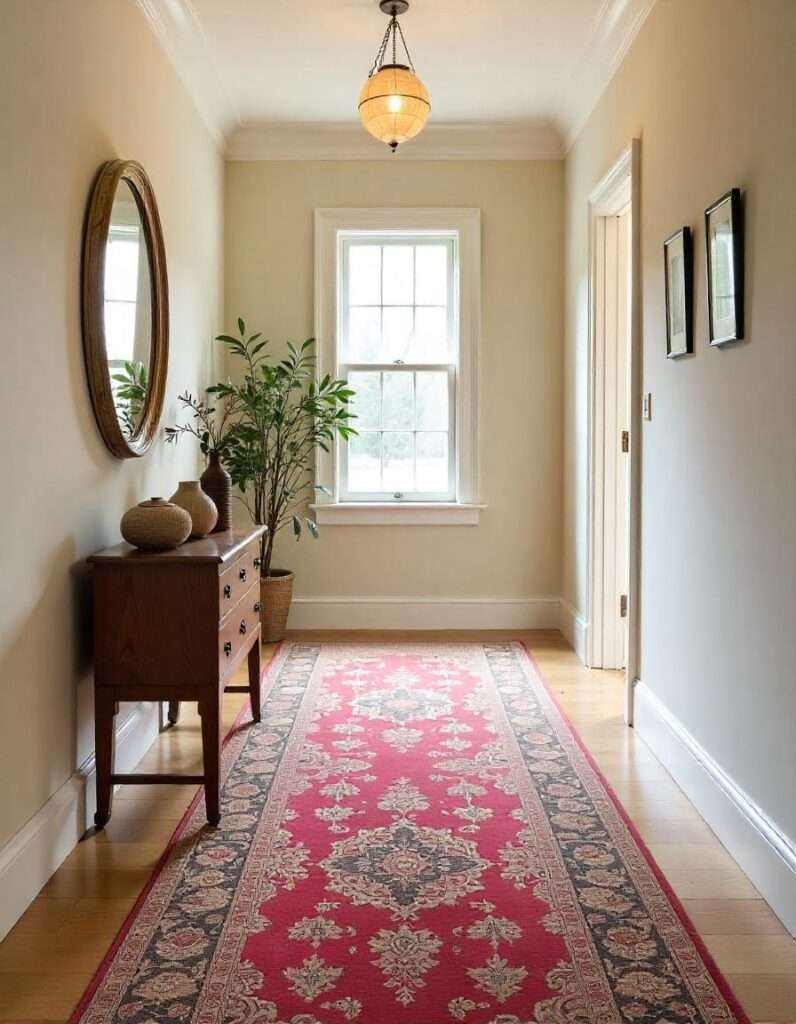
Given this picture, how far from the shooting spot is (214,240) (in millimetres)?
5035

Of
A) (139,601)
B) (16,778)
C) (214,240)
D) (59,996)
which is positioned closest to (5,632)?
(16,778)

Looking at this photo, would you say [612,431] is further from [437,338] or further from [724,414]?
[724,414]

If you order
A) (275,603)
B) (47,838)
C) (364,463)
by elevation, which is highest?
(364,463)

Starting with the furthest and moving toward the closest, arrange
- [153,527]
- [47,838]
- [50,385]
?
[153,527]
[50,385]
[47,838]

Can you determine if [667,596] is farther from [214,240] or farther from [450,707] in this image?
[214,240]

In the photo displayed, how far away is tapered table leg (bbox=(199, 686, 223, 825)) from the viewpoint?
8.97ft

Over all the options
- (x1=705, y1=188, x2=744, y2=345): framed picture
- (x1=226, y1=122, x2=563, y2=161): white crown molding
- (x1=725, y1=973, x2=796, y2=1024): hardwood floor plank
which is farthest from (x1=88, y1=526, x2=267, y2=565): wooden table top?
(x1=226, y1=122, x2=563, y2=161): white crown molding

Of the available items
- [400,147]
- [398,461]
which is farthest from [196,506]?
[400,147]

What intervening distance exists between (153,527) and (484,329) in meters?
3.04

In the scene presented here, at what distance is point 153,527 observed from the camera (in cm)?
282

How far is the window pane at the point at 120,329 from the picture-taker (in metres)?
2.97

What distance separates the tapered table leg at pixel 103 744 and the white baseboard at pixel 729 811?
5.55 feet

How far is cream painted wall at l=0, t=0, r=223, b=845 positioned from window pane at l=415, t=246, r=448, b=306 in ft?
7.34

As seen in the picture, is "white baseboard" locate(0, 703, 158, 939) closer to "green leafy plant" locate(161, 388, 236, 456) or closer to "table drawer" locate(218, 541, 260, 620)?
"table drawer" locate(218, 541, 260, 620)
